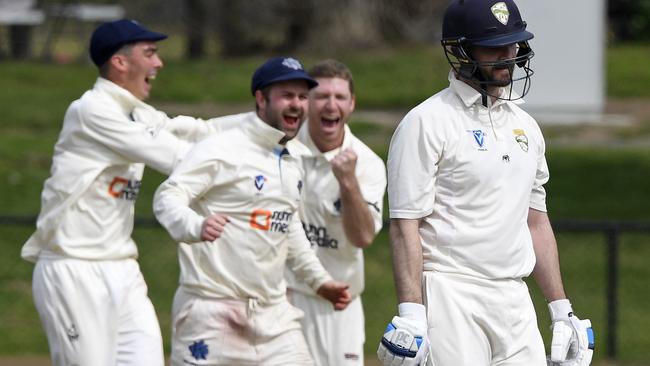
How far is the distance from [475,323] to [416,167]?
0.62m

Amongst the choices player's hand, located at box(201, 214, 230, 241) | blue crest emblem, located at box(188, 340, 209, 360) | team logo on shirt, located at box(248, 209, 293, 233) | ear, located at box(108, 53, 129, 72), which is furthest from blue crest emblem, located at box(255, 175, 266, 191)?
ear, located at box(108, 53, 129, 72)

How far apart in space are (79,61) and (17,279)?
31.9ft

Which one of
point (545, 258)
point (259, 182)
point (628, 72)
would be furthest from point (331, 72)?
point (628, 72)

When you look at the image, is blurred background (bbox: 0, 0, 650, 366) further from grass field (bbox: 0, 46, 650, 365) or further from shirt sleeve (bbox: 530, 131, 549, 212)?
shirt sleeve (bbox: 530, 131, 549, 212)

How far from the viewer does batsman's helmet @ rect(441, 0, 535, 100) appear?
583 centimetres

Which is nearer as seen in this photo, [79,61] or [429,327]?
[429,327]

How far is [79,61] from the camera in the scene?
2253 cm

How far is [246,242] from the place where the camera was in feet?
23.8

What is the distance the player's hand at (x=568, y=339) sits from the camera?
5992mm

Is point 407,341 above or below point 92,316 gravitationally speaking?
above

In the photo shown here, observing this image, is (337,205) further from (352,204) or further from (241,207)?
(241,207)

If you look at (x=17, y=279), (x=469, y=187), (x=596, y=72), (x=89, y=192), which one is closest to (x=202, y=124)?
(x=89, y=192)

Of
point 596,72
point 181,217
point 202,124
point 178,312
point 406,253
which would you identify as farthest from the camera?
point 596,72

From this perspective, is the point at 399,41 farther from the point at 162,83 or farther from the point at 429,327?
the point at 429,327
